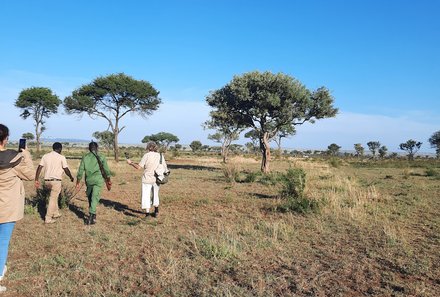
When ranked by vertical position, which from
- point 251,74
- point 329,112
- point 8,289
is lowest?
point 8,289

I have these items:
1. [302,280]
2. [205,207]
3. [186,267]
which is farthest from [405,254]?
[205,207]

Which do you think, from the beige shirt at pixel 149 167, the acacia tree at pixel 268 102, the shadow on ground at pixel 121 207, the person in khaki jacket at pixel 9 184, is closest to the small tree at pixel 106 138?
the acacia tree at pixel 268 102

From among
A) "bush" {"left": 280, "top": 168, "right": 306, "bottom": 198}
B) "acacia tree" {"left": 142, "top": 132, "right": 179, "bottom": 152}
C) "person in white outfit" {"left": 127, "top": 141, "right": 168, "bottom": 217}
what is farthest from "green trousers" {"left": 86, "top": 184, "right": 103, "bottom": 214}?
"acacia tree" {"left": 142, "top": 132, "right": 179, "bottom": 152}

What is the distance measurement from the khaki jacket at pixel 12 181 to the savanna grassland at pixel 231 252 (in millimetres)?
1067

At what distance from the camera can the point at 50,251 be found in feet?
22.1

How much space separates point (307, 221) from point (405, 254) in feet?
9.67

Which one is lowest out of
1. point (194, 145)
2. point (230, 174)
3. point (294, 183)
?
point (230, 174)

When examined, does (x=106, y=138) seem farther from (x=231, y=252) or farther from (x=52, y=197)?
(x=231, y=252)

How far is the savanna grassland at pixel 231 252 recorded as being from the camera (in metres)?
5.04

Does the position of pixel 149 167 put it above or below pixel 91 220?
above

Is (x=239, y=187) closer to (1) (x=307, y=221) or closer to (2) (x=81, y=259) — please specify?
(1) (x=307, y=221)

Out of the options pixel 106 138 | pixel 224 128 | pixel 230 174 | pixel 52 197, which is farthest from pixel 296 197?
pixel 106 138

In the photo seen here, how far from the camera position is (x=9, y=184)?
4871 mm

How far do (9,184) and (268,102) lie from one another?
19911mm
